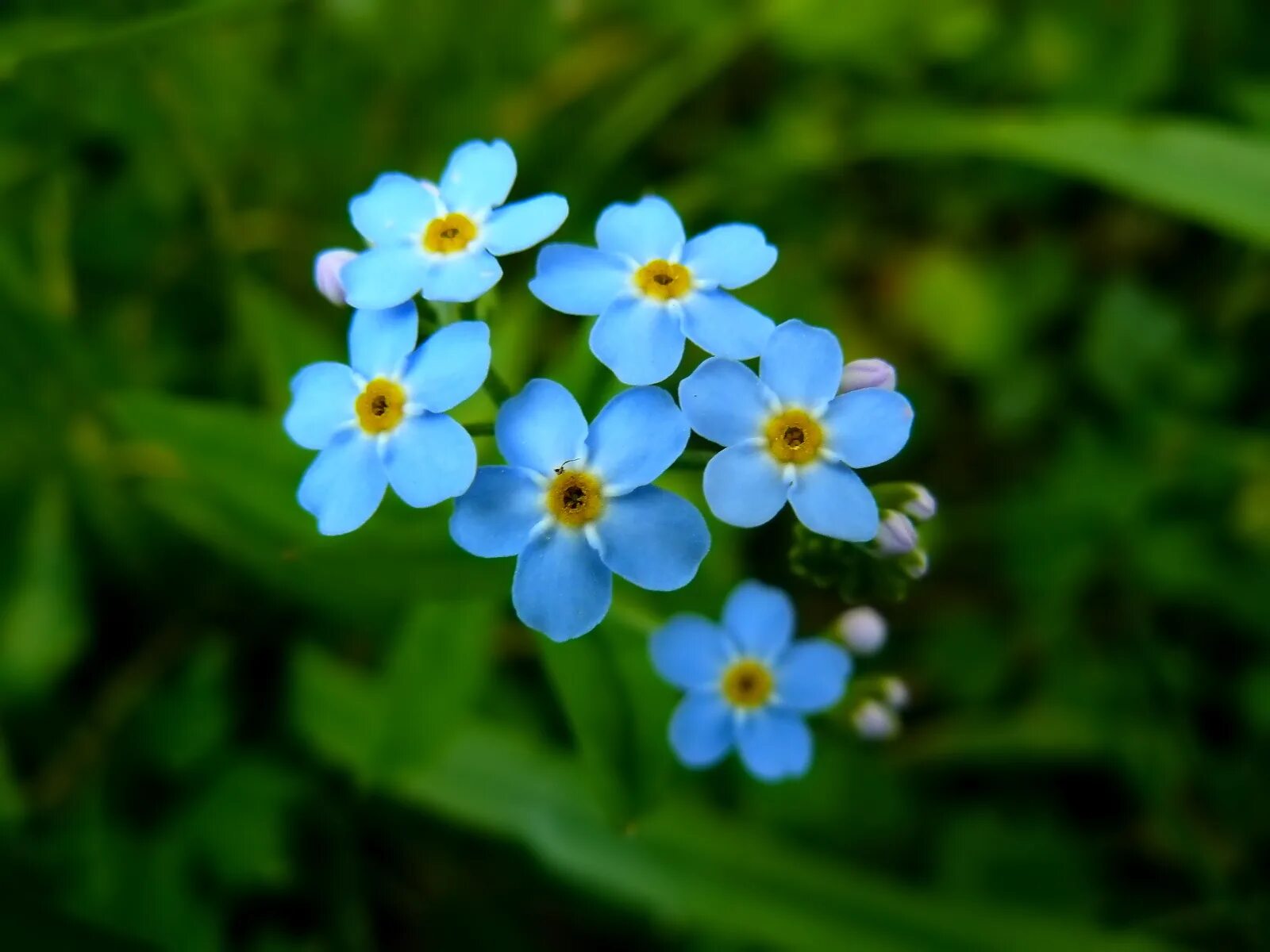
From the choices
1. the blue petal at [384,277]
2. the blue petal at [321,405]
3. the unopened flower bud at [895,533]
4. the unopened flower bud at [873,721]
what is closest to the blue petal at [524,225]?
the blue petal at [384,277]

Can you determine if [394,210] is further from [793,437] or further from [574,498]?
[793,437]

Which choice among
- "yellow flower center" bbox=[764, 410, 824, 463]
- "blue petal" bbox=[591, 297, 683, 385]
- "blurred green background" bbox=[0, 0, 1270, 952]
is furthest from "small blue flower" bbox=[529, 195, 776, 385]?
"blurred green background" bbox=[0, 0, 1270, 952]

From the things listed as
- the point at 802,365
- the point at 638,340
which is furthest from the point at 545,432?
the point at 802,365

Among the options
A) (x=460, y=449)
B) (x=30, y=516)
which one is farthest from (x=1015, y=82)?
(x=30, y=516)

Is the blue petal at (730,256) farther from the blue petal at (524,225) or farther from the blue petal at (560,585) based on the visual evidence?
the blue petal at (560,585)

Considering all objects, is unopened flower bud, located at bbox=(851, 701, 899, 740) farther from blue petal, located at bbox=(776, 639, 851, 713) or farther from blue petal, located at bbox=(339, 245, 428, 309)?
blue petal, located at bbox=(339, 245, 428, 309)
